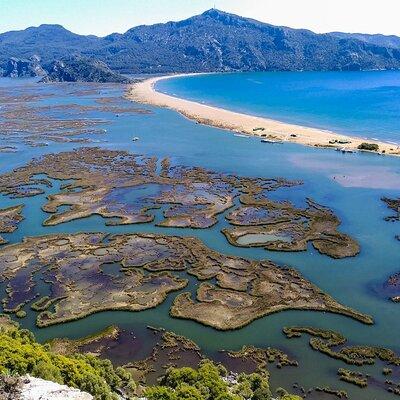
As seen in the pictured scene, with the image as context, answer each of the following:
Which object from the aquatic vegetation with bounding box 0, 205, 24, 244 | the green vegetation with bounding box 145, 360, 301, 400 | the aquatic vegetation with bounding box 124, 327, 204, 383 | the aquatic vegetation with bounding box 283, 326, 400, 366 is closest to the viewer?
the green vegetation with bounding box 145, 360, 301, 400

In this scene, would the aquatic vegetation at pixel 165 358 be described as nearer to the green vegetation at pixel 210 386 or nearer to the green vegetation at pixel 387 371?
the green vegetation at pixel 210 386

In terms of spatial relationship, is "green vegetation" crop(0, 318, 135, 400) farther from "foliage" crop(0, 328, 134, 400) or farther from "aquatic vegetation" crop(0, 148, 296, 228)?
"aquatic vegetation" crop(0, 148, 296, 228)

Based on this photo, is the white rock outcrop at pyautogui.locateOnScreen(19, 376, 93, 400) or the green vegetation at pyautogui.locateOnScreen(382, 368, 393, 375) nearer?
the white rock outcrop at pyautogui.locateOnScreen(19, 376, 93, 400)

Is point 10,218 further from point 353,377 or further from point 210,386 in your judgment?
point 353,377

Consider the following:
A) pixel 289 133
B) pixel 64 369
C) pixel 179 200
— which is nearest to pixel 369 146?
pixel 289 133

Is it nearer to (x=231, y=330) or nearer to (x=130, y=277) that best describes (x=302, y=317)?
(x=231, y=330)

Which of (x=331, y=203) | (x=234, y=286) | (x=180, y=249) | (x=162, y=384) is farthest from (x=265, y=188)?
(x=162, y=384)

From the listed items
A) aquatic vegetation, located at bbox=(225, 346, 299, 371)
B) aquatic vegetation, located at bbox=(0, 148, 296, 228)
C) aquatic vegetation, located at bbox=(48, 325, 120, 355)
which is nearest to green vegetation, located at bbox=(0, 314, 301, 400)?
aquatic vegetation, located at bbox=(225, 346, 299, 371)
